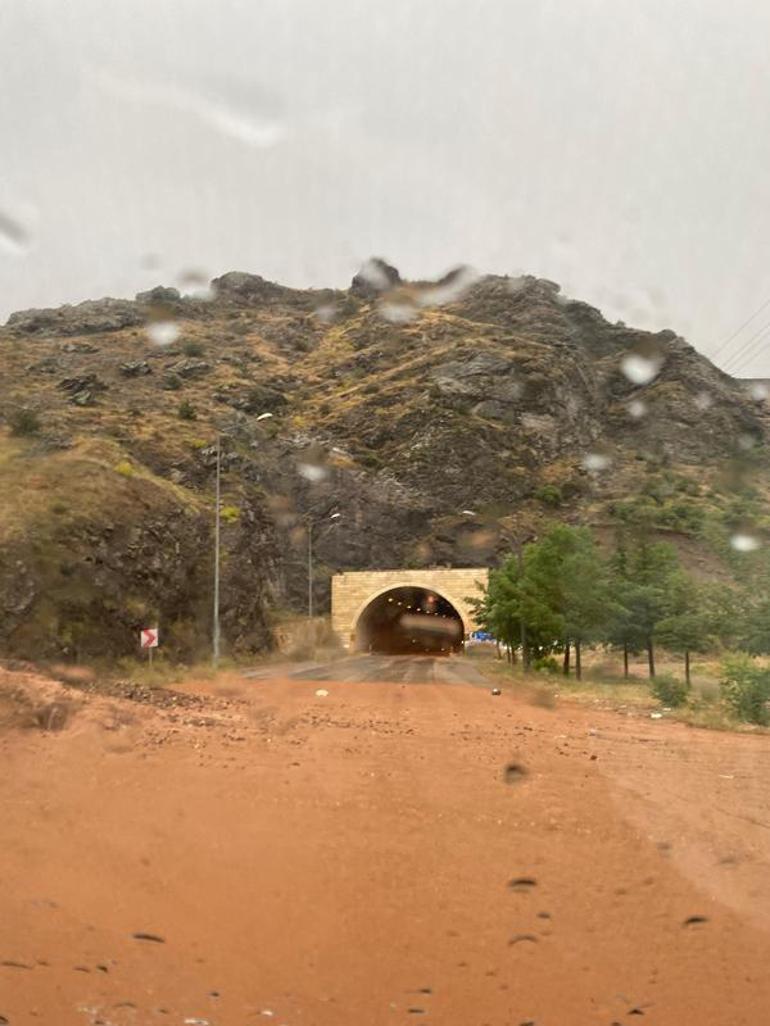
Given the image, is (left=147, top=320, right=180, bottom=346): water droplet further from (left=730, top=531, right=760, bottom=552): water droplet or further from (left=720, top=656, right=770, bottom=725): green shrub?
(left=720, top=656, right=770, bottom=725): green shrub

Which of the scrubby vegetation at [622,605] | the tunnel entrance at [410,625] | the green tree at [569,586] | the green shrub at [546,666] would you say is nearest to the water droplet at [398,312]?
the tunnel entrance at [410,625]

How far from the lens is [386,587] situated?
64438 mm

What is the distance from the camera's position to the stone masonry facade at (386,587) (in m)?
63.2

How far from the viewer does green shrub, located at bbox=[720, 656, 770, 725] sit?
17.7 m

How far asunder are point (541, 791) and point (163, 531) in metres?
28.3

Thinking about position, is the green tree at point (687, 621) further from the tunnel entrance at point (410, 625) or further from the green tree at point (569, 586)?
the tunnel entrance at point (410, 625)

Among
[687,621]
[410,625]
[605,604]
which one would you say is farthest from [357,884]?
[410,625]

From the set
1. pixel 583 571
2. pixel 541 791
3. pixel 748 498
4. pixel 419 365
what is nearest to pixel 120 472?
pixel 583 571

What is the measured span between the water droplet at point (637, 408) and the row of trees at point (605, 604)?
67.1 metres

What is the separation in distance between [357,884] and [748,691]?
14621 mm

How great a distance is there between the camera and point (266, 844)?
20.6 feet

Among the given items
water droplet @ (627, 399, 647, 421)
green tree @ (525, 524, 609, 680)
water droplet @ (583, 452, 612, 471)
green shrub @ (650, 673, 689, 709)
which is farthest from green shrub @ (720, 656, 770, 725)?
water droplet @ (627, 399, 647, 421)

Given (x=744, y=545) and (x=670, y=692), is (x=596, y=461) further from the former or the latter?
(x=670, y=692)

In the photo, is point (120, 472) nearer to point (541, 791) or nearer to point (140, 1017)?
point (541, 791)
